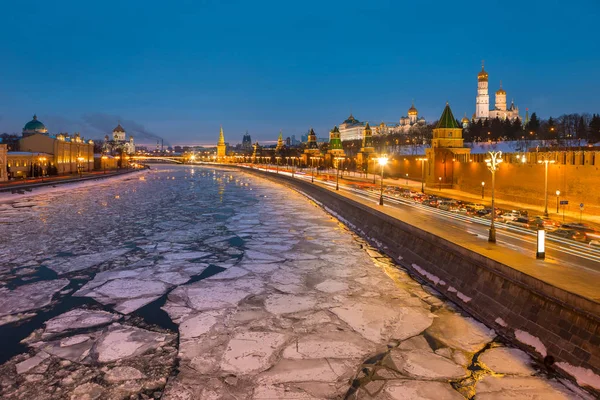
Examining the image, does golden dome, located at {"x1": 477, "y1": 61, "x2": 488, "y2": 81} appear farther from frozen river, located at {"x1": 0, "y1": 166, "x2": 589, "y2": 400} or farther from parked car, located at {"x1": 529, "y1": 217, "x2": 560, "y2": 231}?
frozen river, located at {"x1": 0, "y1": 166, "x2": 589, "y2": 400}

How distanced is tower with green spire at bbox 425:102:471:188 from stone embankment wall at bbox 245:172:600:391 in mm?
37453

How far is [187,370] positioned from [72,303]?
603 cm

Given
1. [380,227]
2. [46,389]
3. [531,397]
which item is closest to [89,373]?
[46,389]

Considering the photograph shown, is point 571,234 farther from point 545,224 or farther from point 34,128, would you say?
point 34,128

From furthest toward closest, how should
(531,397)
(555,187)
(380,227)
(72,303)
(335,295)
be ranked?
1. (555,187)
2. (380,227)
3. (335,295)
4. (72,303)
5. (531,397)

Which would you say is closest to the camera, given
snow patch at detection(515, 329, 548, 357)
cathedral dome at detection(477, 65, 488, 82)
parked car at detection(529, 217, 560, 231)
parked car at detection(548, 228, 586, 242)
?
snow patch at detection(515, 329, 548, 357)

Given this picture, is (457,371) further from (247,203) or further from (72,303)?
(247,203)

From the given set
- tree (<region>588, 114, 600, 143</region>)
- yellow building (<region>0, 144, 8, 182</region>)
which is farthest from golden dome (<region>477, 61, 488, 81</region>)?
yellow building (<region>0, 144, 8, 182</region>)

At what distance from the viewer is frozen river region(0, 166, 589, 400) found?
859 cm

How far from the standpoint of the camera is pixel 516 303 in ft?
36.2

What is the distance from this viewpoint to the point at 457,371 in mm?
9250

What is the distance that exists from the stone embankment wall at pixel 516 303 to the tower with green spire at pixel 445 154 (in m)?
37.5

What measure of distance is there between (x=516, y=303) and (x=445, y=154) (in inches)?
Answer: 1836

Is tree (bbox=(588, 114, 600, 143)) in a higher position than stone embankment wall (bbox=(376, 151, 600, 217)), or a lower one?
higher
